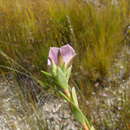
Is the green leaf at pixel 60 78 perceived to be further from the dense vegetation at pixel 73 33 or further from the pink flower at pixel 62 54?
the dense vegetation at pixel 73 33

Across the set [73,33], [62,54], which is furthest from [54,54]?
[73,33]

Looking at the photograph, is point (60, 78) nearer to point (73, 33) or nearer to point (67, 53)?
point (67, 53)

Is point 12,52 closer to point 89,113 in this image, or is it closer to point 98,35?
point 98,35

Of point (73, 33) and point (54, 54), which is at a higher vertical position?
point (54, 54)

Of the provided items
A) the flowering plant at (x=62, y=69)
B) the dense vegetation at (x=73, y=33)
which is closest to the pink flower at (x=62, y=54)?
the flowering plant at (x=62, y=69)

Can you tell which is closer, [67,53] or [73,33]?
[67,53]

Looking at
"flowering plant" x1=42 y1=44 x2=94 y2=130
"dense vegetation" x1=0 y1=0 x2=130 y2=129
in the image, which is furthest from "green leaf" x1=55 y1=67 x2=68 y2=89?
"dense vegetation" x1=0 y1=0 x2=130 y2=129

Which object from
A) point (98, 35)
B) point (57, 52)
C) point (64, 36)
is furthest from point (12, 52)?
point (57, 52)

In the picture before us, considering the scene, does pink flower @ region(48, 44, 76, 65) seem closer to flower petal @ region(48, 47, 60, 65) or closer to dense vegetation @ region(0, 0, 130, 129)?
flower petal @ region(48, 47, 60, 65)
